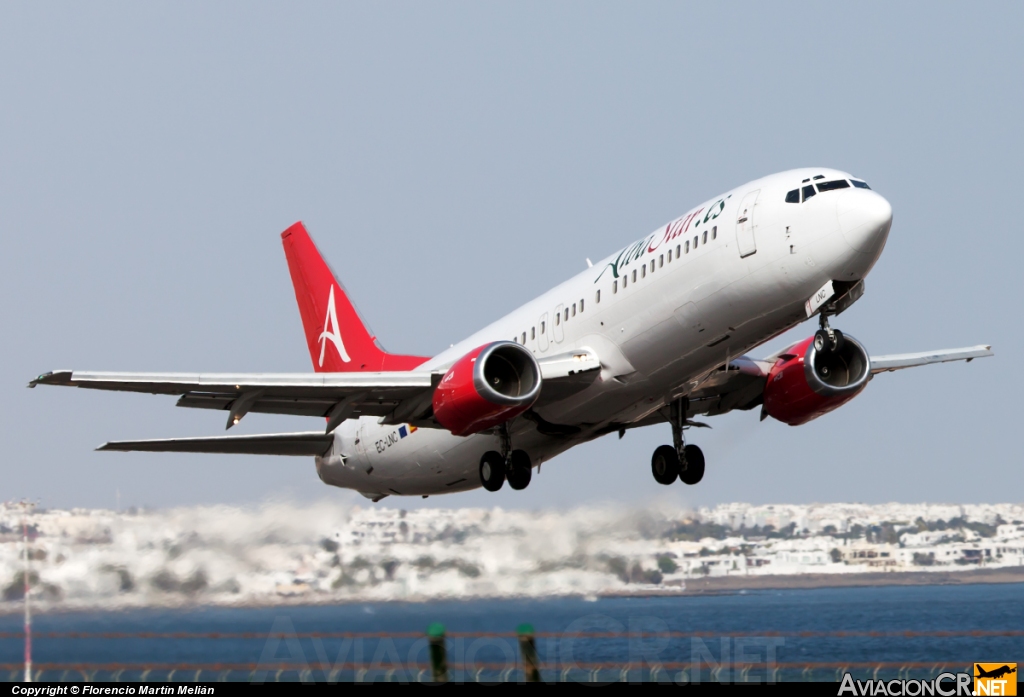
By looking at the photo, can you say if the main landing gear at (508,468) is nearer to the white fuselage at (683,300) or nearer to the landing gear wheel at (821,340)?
the white fuselage at (683,300)

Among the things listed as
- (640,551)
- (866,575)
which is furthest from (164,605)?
(866,575)

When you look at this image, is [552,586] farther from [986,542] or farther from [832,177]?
[986,542]

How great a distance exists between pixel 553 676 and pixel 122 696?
648 cm

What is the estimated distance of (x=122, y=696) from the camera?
61.9 feet

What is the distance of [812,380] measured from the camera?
2848cm

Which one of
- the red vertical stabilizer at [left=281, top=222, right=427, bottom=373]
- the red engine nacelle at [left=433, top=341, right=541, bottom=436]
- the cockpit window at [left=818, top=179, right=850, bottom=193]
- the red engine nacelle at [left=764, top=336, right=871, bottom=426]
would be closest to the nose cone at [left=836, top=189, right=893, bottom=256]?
the cockpit window at [left=818, top=179, right=850, bottom=193]

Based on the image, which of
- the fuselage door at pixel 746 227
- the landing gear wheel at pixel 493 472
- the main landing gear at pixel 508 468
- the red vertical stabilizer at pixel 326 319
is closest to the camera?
the fuselage door at pixel 746 227

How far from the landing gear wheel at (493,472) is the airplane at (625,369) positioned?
0.10 ft

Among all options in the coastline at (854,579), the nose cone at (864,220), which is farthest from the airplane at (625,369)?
the coastline at (854,579)

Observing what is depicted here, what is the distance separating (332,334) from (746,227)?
16.6 meters

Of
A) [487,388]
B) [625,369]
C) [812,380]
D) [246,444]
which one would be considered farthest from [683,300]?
[246,444]

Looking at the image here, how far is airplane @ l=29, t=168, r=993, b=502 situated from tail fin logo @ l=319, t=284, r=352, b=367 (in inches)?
142

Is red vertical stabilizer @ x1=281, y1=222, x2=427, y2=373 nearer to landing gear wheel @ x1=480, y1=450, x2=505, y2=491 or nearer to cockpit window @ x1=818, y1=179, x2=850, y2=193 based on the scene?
landing gear wheel @ x1=480, y1=450, x2=505, y2=491

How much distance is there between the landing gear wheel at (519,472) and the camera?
2844 centimetres
